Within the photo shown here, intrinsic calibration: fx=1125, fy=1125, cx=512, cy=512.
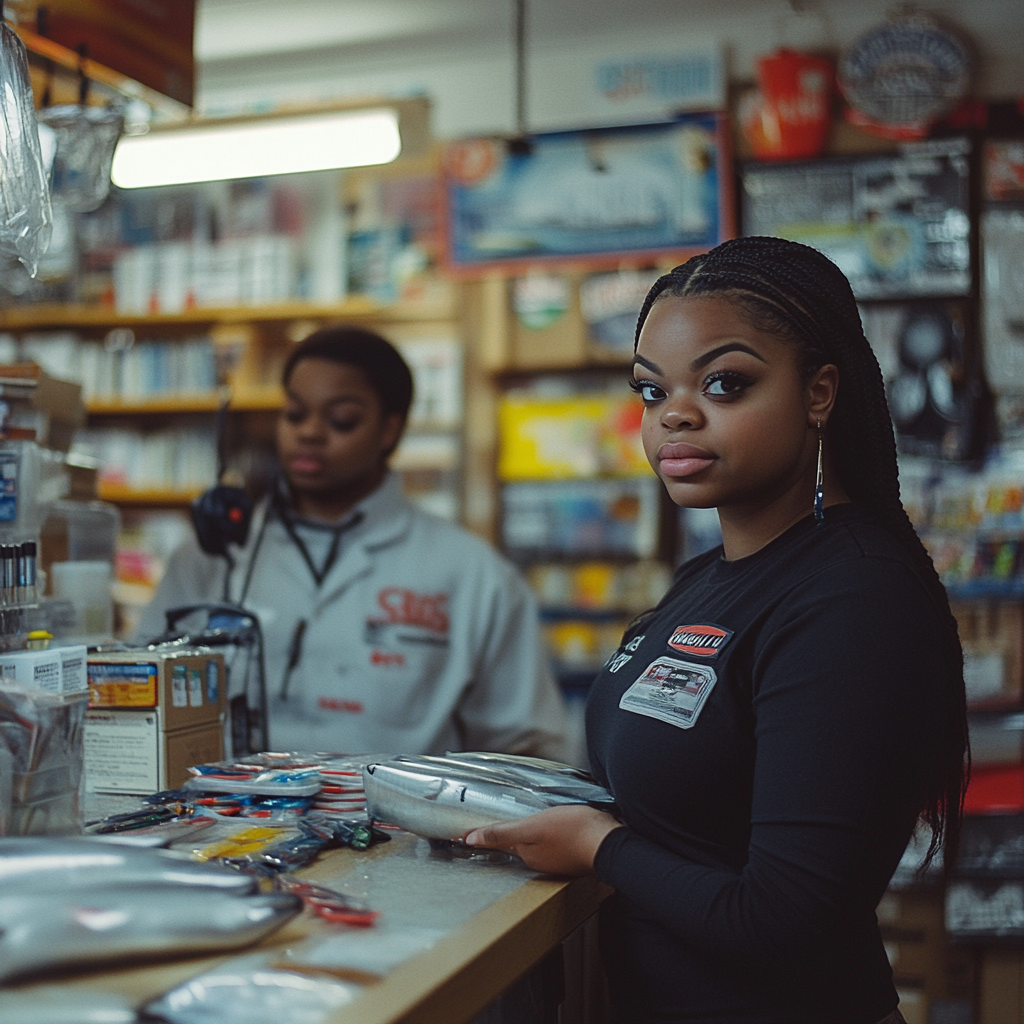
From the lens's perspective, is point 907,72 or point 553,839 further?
point 907,72

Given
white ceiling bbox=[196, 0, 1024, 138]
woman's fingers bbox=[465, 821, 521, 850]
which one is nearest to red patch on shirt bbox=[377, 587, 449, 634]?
woman's fingers bbox=[465, 821, 521, 850]

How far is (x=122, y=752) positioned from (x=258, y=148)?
1.96 m

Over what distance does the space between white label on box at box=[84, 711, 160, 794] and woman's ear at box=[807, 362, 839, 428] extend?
3.18 feet

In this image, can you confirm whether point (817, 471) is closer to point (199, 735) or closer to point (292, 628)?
point (199, 735)

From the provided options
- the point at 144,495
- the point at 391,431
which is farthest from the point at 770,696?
the point at 144,495

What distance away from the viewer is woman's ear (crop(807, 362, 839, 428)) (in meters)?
1.24

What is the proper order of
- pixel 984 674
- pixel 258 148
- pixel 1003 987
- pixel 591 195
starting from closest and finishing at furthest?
pixel 258 148 → pixel 1003 987 → pixel 984 674 → pixel 591 195

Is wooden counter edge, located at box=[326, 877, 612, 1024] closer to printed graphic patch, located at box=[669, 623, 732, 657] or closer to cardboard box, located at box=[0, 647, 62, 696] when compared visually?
printed graphic patch, located at box=[669, 623, 732, 657]

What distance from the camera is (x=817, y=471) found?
1.27 metres

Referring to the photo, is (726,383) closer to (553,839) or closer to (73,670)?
(553,839)

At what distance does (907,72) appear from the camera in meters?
3.86

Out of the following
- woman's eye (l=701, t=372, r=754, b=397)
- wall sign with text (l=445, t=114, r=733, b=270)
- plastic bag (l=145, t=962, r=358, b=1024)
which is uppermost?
wall sign with text (l=445, t=114, r=733, b=270)

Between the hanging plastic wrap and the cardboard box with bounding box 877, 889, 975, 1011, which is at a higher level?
the hanging plastic wrap

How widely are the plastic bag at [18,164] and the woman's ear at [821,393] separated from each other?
1169 mm
